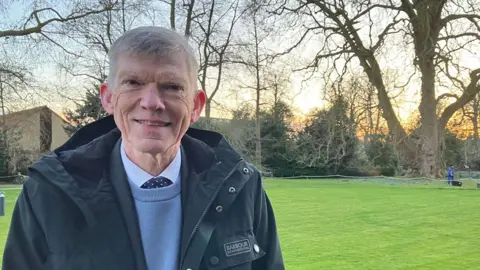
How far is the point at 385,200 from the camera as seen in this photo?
15453 mm

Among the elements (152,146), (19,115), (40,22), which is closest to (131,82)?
(152,146)

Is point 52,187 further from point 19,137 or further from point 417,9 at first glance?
point 19,137

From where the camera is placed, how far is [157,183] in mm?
1746

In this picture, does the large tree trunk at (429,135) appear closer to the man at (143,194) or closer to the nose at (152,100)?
the man at (143,194)

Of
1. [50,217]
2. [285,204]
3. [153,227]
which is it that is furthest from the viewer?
[285,204]

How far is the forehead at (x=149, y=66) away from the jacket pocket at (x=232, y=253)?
0.53m

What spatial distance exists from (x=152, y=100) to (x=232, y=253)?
0.53 metres

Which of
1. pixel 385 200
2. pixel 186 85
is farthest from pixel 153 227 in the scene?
pixel 385 200

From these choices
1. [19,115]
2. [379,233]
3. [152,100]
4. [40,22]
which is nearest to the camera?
[152,100]

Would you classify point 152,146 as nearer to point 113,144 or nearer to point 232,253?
point 113,144

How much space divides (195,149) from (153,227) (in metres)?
0.36

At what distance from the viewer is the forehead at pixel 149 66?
1.69 meters

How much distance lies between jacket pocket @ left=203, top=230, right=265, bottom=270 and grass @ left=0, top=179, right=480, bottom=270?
505 cm

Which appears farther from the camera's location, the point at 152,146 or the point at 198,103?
the point at 198,103
